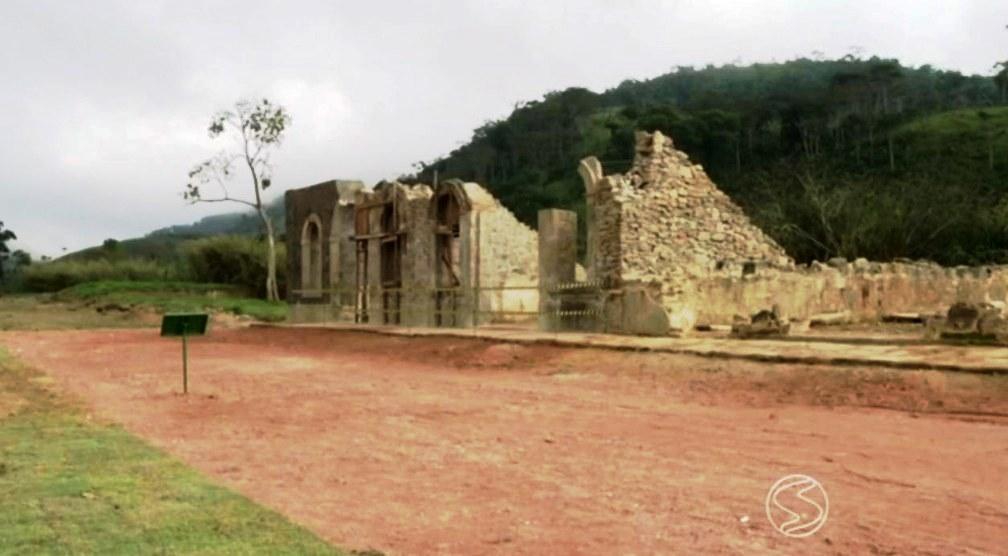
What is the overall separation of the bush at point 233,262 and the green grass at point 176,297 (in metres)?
1.40

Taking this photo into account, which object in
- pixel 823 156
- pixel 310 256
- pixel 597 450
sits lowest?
pixel 597 450

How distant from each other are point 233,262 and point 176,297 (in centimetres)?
855

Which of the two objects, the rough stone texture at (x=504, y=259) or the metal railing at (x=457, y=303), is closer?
the metal railing at (x=457, y=303)

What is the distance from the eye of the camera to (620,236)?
19250 millimetres

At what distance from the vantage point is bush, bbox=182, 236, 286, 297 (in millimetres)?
49281

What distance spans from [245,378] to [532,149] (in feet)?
218

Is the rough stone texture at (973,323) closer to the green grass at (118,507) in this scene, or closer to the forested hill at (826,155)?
the green grass at (118,507)

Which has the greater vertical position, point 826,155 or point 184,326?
point 826,155

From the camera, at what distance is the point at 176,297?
42.8 meters

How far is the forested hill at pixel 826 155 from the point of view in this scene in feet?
120

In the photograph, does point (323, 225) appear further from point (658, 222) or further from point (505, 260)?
point (658, 222)

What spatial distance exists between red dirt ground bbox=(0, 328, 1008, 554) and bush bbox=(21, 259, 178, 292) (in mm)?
43451

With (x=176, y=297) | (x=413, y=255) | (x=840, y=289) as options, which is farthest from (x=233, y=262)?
(x=840, y=289)

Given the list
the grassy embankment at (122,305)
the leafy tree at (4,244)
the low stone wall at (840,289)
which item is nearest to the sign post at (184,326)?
the low stone wall at (840,289)
